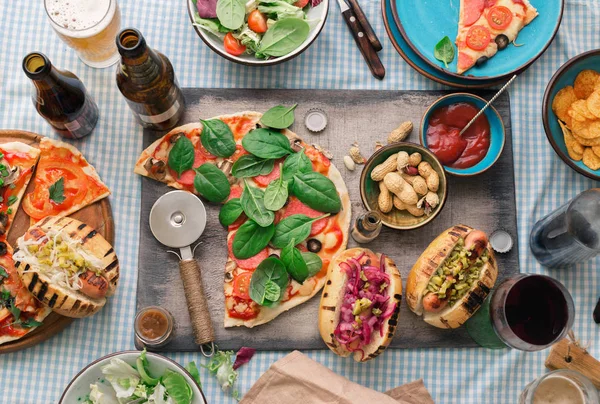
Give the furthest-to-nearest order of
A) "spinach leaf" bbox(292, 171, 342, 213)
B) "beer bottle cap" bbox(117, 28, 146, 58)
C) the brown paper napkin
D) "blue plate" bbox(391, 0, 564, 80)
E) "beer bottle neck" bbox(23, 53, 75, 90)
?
"blue plate" bbox(391, 0, 564, 80), "spinach leaf" bbox(292, 171, 342, 213), the brown paper napkin, "beer bottle neck" bbox(23, 53, 75, 90), "beer bottle cap" bbox(117, 28, 146, 58)

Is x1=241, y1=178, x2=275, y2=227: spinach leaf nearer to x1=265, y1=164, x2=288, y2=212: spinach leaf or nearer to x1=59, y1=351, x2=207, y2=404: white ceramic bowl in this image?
x1=265, y1=164, x2=288, y2=212: spinach leaf

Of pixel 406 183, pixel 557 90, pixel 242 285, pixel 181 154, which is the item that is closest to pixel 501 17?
pixel 557 90

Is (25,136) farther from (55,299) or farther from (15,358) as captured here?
(15,358)

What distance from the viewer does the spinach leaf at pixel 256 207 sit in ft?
9.45

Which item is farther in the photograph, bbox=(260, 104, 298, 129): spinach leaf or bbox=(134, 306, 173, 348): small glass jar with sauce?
bbox=(260, 104, 298, 129): spinach leaf

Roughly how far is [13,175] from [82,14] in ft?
2.54

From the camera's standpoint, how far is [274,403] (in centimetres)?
271

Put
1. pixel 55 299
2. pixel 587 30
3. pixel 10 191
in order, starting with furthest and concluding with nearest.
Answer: pixel 587 30, pixel 10 191, pixel 55 299

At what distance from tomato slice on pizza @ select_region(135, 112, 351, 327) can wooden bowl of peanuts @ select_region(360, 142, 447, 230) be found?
0.17m

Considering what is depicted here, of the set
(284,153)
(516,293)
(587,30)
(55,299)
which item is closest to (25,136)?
(55,299)

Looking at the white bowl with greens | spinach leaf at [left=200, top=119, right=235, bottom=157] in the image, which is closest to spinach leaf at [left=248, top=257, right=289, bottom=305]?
spinach leaf at [left=200, top=119, right=235, bottom=157]

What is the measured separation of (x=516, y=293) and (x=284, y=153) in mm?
1177

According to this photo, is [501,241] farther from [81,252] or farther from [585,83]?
[81,252]

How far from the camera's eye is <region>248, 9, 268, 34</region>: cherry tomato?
293cm
